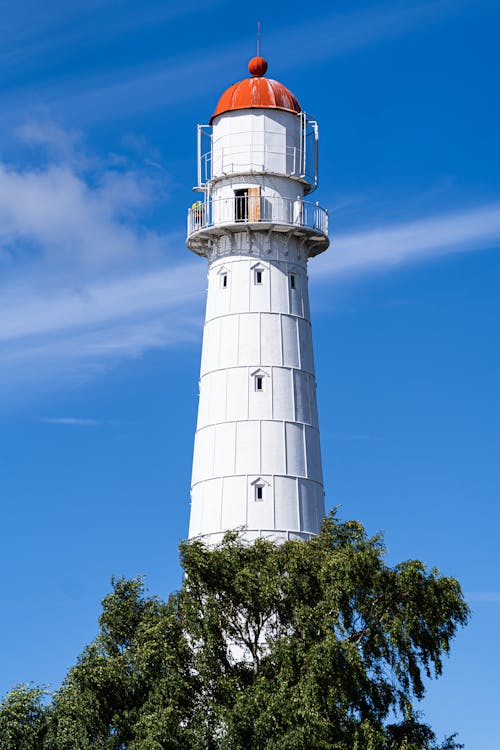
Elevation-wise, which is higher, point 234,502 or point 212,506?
point 212,506

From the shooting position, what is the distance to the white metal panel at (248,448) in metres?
82.2

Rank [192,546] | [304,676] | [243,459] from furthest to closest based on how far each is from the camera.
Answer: [243,459]
[192,546]
[304,676]

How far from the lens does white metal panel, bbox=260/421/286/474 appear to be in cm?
8225

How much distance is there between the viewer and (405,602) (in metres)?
69.4

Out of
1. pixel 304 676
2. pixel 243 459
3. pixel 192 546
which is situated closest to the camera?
pixel 304 676

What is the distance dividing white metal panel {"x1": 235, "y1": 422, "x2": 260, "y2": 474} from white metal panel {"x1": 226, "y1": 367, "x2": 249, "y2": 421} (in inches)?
21.1

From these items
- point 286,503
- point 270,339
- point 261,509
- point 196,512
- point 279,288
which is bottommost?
point 261,509

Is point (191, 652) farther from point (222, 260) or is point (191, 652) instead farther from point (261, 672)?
point (222, 260)

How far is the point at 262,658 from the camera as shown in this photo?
6900cm

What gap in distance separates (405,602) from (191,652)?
324 inches

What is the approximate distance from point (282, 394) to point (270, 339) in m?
2.66

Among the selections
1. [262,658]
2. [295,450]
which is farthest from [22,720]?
[295,450]

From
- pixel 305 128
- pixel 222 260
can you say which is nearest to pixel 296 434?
pixel 222 260

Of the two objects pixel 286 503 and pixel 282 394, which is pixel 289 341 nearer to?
pixel 282 394
